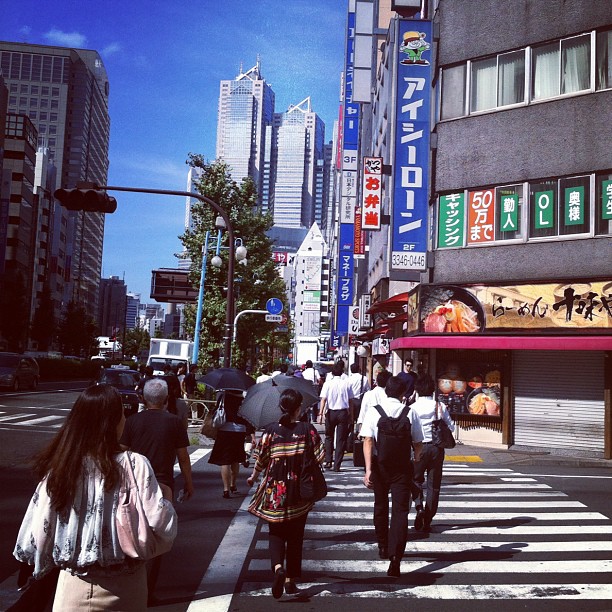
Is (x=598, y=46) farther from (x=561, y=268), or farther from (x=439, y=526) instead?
(x=439, y=526)

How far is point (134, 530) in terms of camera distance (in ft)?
A: 10.00

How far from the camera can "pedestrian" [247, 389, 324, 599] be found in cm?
598

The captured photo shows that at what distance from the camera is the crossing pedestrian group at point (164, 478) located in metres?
3.06

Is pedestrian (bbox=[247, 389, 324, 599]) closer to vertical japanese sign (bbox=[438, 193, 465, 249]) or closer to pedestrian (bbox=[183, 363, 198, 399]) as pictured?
vertical japanese sign (bbox=[438, 193, 465, 249])

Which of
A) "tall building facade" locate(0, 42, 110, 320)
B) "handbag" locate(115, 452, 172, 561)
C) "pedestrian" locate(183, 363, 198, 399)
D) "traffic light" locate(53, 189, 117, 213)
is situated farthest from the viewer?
"tall building facade" locate(0, 42, 110, 320)

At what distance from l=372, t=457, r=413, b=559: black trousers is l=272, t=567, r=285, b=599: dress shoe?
1.31 meters

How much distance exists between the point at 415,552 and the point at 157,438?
3.44 meters

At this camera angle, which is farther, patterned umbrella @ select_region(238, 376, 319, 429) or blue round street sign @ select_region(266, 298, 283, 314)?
blue round street sign @ select_region(266, 298, 283, 314)

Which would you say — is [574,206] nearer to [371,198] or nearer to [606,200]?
[606,200]

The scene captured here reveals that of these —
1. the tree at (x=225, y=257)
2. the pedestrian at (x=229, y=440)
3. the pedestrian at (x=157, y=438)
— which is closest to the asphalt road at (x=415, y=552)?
the pedestrian at (x=229, y=440)

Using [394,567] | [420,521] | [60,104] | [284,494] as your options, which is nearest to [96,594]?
[284,494]

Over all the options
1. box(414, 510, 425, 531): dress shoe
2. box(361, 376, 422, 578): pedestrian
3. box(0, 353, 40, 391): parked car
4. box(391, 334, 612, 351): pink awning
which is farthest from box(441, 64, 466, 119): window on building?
box(0, 353, 40, 391): parked car

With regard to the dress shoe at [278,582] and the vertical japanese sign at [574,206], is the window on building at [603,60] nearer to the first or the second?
the vertical japanese sign at [574,206]

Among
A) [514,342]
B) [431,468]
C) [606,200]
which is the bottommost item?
[431,468]
